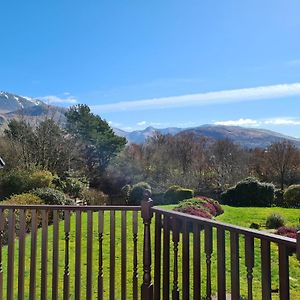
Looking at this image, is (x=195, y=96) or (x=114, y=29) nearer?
(x=114, y=29)

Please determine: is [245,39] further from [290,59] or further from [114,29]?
[114,29]

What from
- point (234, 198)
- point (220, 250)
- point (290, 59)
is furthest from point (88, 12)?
point (234, 198)

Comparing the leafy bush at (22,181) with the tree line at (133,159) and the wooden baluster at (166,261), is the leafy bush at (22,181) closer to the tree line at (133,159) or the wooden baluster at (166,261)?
the tree line at (133,159)

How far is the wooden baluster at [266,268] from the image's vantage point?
1812 millimetres

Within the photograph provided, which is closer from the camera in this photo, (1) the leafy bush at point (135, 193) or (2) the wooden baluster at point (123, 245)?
(2) the wooden baluster at point (123, 245)

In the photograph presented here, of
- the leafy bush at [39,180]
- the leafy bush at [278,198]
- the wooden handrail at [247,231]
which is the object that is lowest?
the leafy bush at [278,198]

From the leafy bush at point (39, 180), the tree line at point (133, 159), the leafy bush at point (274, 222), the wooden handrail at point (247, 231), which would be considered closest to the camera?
the wooden handrail at point (247, 231)

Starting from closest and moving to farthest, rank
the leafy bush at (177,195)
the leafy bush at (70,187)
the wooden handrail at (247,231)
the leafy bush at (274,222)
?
the wooden handrail at (247,231) → the leafy bush at (274,222) → the leafy bush at (70,187) → the leafy bush at (177,195)

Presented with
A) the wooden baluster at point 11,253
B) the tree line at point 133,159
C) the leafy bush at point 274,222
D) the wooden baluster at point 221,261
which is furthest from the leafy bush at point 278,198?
the wooden baluster at point 221,261

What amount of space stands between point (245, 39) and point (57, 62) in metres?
7.68

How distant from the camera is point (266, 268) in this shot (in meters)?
1.81

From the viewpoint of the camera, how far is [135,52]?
440 inches

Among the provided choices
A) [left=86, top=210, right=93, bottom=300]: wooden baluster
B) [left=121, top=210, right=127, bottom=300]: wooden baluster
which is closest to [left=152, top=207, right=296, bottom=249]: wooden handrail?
[left=121, top=210, right=127, bottom=300]: wooden baluster

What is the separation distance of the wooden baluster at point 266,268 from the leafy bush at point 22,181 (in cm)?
1309
